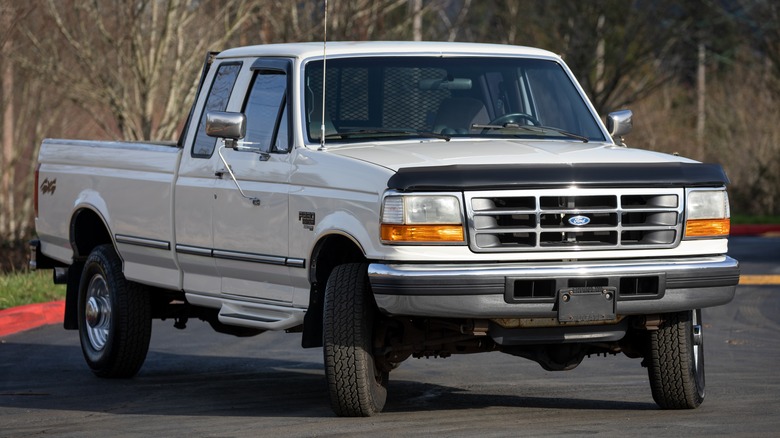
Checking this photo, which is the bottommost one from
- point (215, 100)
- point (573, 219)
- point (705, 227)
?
point (705, 227)

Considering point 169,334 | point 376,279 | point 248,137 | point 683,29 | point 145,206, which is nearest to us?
point 376,279

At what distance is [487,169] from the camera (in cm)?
705

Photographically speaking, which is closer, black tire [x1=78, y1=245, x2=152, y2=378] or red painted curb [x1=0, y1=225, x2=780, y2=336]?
black tire [x1=78, y1=245, x2=152, y2=378]

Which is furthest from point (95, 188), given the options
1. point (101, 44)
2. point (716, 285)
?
point (101, 44)

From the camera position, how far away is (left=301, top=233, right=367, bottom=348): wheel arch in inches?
303

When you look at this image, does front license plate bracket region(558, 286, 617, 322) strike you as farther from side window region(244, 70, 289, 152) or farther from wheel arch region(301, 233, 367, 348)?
side window region(244, 70, 289, 152)

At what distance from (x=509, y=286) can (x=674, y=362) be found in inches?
51.3

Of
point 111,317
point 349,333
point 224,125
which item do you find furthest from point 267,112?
Answer: point 111,317

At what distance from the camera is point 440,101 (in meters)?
8.53

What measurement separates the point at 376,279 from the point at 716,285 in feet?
5.72

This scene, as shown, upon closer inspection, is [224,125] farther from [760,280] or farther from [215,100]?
[760,280]

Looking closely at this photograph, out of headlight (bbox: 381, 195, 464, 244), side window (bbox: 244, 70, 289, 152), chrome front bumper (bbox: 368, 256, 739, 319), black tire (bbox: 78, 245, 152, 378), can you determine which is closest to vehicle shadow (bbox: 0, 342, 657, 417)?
black tire (bbox: 78, 245, 152, 378)

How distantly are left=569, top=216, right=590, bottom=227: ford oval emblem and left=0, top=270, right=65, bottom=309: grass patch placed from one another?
722 centimetres

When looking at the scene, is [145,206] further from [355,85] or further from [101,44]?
[101,44]
